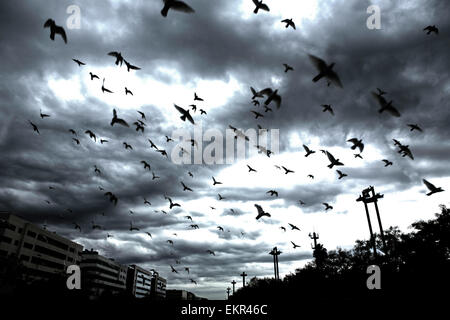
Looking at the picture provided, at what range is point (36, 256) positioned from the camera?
84812 mm

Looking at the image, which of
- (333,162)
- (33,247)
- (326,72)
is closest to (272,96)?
(326,72)

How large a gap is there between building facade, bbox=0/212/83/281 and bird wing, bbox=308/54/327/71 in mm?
71917

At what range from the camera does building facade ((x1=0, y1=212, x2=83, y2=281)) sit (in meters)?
71.1

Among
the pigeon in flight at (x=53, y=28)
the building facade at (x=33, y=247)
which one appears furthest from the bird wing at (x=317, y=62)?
the building facade at (x=33, y=247)

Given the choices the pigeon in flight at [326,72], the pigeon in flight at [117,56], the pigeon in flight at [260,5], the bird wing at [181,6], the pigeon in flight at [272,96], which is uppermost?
the pigeon in flight at [260,5]

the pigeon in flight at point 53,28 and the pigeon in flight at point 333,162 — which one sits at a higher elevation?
the pigeon in flight at point 53,28

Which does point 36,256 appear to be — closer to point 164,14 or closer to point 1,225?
point 1,225

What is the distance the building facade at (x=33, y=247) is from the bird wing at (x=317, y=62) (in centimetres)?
7192

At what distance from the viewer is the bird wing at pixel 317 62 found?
679cm

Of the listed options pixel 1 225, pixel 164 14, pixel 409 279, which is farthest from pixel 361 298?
pixel 1 225

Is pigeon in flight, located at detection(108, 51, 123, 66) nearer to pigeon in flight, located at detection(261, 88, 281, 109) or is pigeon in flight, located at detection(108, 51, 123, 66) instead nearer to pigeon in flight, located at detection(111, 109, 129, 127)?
pigeon in flight, located at detection(111, 109, 129, 127)

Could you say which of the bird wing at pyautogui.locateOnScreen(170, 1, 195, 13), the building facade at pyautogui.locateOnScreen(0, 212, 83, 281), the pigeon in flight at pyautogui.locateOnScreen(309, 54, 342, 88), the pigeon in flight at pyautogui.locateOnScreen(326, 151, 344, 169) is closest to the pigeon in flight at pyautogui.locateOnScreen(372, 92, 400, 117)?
the pigeon in flight at pyautogui.locateOnScreen(309, 54, 342, 88)

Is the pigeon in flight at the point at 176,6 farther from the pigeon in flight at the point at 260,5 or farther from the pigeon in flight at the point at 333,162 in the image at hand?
the pigeon in flight at the point at 333,162
